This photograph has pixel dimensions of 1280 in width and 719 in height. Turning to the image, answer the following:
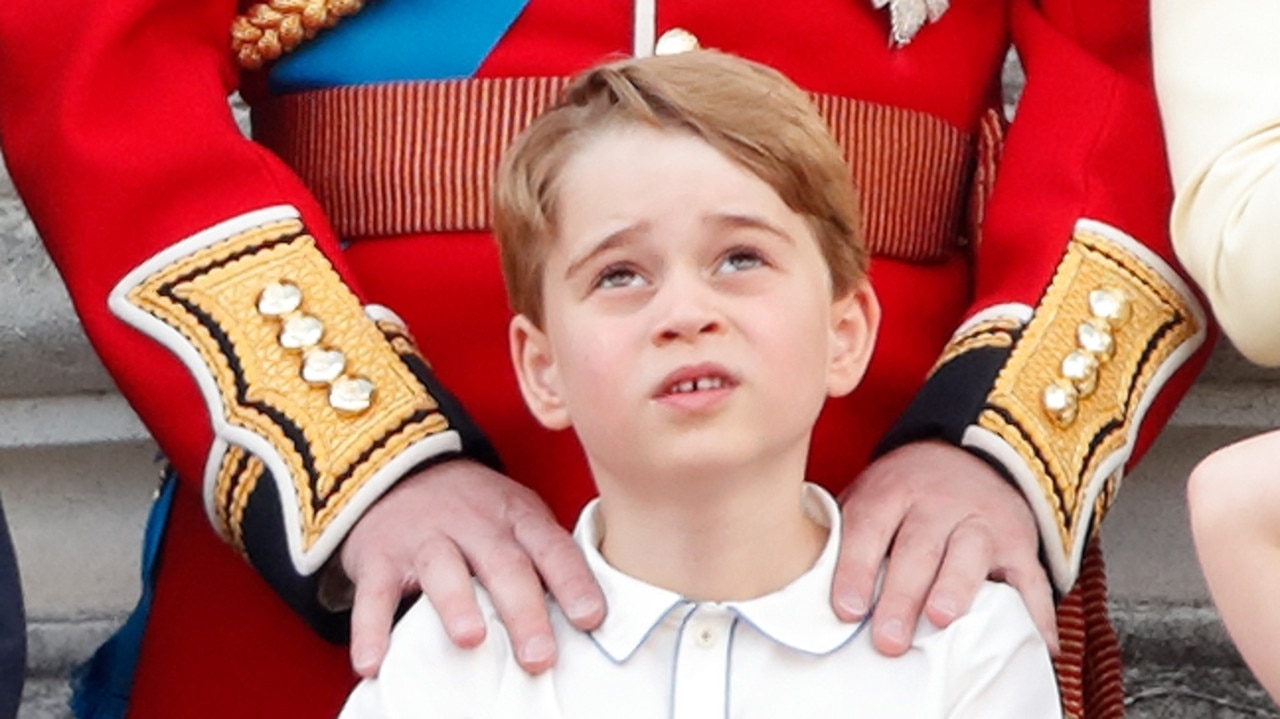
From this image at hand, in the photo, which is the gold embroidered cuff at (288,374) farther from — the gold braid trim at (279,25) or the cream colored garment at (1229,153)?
the cream colored garment at (1229,153)

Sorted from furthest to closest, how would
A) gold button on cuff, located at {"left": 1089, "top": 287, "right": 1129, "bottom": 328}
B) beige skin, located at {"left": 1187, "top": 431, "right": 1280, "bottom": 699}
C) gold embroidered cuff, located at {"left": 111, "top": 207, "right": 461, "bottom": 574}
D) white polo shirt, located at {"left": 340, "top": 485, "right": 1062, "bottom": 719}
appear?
1. gold button on cuff, located at {"left": 1089, "top": 287, "right": 1129, "bottom": 328}
2. gold embroidered cuff, located at {"left": 111, "top": 207, "right": 461, "bottom": 574}
3. white polo shirt, located at {"left": 340, "top": 485, "right": 1062, "bottom": 719}
4. beige skin, located at {"left": 1187, "top": 431, "right": 1280, "bottom": 699}

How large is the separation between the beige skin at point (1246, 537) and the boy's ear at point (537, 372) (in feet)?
1.07

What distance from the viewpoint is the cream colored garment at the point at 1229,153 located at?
4.50ft

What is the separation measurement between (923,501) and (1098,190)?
0.27 m

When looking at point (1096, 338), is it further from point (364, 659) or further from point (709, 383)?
point (364, 659)

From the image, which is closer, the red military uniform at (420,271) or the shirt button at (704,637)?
the shirt button at (704,637)

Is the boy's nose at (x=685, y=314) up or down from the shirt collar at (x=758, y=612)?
up

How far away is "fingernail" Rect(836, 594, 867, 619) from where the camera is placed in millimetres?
1270

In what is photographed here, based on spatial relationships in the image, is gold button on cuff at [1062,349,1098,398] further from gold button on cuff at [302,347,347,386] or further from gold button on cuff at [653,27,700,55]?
gold button on cuff at [302,347,347,386]

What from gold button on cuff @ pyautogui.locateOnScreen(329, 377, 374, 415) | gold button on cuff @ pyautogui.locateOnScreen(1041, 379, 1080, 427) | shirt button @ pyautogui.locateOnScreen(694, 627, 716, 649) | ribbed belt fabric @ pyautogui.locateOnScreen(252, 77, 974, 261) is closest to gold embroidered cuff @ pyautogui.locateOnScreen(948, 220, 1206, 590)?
gold button on cuff @ pyautogui.locateOnScreen(1041, 379, 1080, 427)

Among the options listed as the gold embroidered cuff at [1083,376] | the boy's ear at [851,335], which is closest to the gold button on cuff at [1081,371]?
the gold embroidered cuff at [1083,376]

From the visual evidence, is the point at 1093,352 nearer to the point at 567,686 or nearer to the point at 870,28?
the point at 870,28

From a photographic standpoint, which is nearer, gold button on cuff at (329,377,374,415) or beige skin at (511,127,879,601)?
beige skin at (511,127,879,601)

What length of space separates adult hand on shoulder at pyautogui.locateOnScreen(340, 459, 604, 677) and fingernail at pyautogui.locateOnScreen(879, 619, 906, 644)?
0.45 ft
